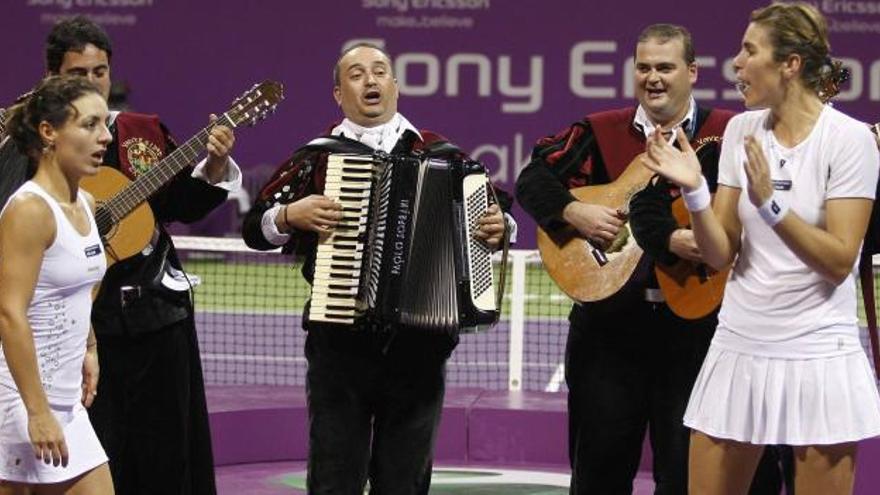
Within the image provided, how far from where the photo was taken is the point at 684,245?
543cm

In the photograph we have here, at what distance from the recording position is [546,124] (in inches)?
624

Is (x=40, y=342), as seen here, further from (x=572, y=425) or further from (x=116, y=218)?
(x=572, y=425)

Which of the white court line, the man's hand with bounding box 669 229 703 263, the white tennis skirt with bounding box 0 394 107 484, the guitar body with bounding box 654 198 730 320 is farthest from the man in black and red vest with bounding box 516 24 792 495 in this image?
the white court line

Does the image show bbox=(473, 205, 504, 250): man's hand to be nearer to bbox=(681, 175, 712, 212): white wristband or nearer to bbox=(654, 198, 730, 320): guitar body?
bbox=(654, 198, 730, 320): guitar body

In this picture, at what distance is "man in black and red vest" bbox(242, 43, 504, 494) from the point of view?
5930 mm

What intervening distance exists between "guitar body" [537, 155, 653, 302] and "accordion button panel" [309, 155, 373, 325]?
0.73 meters

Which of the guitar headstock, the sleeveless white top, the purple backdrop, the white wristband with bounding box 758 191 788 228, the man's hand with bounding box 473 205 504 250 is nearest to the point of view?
→ the white wristband with bounding box 758 191 788 228

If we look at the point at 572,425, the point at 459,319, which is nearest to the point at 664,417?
the point at 572,425

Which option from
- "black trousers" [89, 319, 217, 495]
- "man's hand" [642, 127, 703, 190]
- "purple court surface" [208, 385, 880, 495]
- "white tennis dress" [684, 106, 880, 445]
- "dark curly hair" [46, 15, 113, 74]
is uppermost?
"dark curly hair" [46, 15, 113, 74]

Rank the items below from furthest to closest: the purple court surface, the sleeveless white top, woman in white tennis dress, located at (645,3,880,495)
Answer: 1. the purple court surface
2. the sleeveless white top
3. woman in white tennis dress, located at (645,3,880,495)

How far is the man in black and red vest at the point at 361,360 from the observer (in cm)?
593

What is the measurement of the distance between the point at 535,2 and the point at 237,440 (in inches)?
322

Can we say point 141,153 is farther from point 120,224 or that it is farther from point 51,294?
point 51,294

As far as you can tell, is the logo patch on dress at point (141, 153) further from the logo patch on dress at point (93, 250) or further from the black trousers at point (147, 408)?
the logo patch on dress at point (93, 250)
